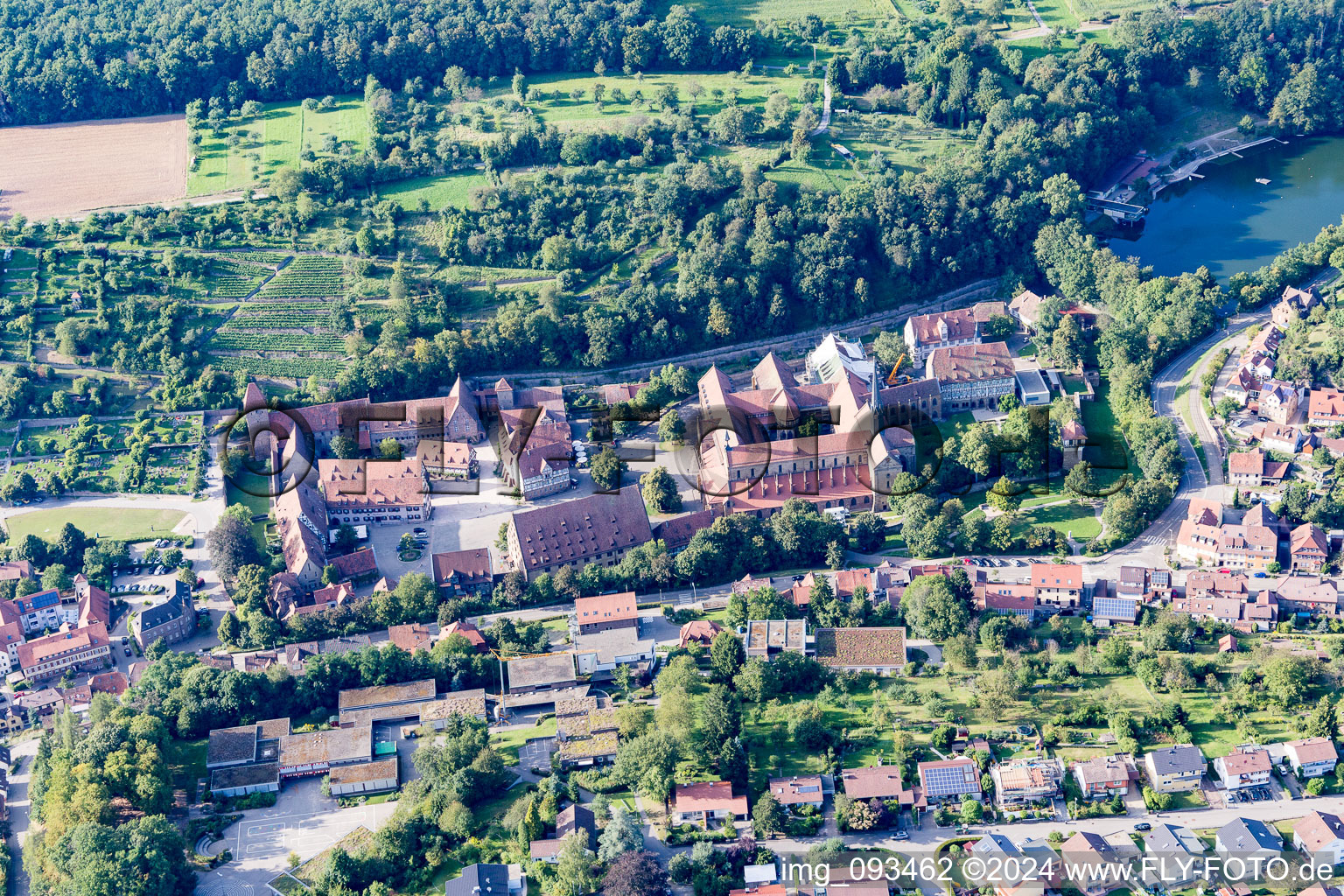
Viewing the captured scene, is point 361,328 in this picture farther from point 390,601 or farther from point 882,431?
point 882,431

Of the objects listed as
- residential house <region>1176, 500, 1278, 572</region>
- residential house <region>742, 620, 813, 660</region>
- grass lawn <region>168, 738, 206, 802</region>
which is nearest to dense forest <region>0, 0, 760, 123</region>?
residential house <region>1176, 500, 1278, 572</region>

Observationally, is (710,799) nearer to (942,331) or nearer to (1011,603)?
(1011,603)

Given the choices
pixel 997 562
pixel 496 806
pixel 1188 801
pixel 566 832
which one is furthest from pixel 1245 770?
pixel 496 806

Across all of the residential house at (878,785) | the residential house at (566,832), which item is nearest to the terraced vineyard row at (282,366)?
the residential house at (566,832)

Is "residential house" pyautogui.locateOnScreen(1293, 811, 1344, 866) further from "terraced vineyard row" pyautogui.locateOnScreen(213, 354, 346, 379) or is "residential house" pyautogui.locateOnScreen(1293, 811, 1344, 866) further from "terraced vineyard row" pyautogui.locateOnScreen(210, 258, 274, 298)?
"terraced vineyard row" pyautogui.locateOnScreen(210, 258, 274, 298)

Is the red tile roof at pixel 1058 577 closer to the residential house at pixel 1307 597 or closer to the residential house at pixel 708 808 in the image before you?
the residential house at pixel 1307 597

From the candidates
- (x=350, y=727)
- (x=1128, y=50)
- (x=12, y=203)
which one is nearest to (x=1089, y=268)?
(x=1128, y=50)
